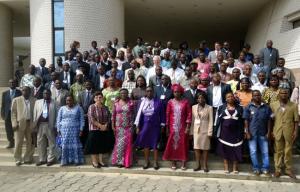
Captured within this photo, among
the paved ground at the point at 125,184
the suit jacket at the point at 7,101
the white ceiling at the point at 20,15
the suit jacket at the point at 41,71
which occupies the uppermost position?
the white ceiling at the point at 20,15

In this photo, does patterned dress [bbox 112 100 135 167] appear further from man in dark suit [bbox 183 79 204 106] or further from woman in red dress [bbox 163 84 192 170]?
man in dark suit [bbox 183 79 204 106]

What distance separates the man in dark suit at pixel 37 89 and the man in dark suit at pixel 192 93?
3485 mm

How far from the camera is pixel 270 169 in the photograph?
320 inches

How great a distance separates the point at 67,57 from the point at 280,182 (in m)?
6.74

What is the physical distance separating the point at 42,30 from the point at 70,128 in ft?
25.8

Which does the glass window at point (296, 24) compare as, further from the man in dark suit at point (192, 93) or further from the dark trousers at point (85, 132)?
the dark trousers at point (85, 132)

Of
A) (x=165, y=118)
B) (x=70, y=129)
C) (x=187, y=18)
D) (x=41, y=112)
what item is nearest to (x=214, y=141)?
(x=165, y=118)

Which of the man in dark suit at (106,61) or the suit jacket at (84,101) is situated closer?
the suit jacket at (84,101)

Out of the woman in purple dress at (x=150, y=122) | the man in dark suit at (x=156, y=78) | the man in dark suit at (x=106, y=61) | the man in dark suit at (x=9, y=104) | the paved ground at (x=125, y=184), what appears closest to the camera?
the paved ground at (x=125, y=184)

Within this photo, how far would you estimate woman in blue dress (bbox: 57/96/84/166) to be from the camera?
870 cm

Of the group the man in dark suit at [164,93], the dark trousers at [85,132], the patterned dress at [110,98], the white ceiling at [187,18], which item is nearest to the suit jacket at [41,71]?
the dark trousers at [85,132]

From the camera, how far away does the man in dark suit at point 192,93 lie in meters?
8.59

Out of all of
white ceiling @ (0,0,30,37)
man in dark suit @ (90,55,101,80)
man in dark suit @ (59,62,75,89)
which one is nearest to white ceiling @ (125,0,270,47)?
white ceiling @ (0,0,30,37)

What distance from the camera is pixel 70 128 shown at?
8711mm
